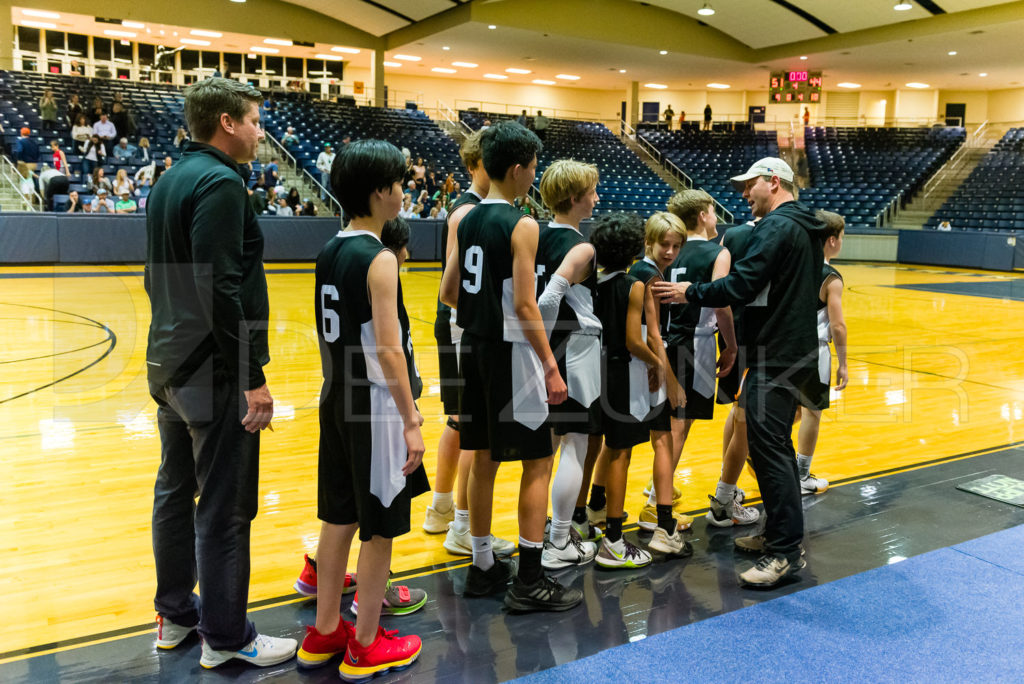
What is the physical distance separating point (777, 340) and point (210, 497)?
2.15m

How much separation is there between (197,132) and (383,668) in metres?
1.68

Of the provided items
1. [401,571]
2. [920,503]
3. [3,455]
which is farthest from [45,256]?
[920,503]

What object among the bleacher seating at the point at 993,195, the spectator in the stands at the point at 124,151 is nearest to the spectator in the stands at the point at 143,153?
the spectator in the stands at the point at 124,151

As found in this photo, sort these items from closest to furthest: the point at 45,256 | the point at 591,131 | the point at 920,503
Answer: the point at 920,503 < the point at 45,256 < the point at 591,131

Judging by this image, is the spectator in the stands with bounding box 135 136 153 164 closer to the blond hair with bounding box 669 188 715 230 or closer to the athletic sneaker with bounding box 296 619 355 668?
the blond hair with bounding box 669 188 715 230

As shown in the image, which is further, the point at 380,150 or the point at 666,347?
the point at 666,347

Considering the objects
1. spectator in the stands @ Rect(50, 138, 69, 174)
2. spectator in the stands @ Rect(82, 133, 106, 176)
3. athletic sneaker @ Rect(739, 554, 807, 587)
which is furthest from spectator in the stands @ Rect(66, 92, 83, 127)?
athletic sneaker @ Rect(739, 554, 807, 587)

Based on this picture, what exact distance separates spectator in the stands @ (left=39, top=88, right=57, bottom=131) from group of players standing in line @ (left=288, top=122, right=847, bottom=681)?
15.8 metres

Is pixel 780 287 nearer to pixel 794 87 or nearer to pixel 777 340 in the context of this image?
pixel 777 340

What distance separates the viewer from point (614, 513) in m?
3.19

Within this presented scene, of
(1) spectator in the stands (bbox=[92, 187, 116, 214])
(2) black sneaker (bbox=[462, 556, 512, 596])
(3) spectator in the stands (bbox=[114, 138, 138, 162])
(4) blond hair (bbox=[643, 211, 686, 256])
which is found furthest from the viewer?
(3) spectator in the stands (bbox=[114, 138, 138, 162])

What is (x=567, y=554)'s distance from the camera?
3.20m

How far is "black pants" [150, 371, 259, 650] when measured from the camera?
2322mm

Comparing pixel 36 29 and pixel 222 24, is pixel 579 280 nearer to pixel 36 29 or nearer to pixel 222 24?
pixel 222 24
